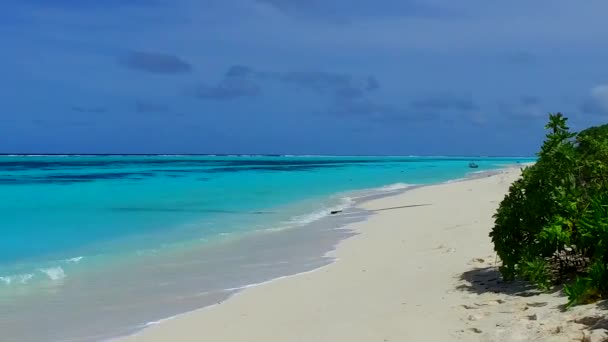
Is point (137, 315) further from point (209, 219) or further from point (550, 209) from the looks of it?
point (209, 219)

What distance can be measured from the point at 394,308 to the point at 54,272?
6264 mm

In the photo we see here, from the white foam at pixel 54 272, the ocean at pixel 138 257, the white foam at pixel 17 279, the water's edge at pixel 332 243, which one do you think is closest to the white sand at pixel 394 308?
the water's edge at pixel 332 243

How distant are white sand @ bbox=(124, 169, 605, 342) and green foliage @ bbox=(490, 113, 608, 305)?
35 cm

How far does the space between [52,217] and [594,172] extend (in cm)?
1758

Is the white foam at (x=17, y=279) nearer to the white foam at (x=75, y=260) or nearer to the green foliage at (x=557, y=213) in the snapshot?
the white foam at (x=75, y=260)

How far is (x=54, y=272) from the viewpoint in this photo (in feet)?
31.2

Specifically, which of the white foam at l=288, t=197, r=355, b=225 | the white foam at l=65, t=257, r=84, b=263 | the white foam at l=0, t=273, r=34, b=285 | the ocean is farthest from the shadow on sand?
the white foam at l=288, t=197, r=355, b=225

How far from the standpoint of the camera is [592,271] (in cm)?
464

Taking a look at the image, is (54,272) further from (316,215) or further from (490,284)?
(316,215)

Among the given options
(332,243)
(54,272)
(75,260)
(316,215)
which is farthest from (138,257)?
(316,215)

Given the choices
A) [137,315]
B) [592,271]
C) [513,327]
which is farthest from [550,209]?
[137,315]

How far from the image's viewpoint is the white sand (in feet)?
15.5

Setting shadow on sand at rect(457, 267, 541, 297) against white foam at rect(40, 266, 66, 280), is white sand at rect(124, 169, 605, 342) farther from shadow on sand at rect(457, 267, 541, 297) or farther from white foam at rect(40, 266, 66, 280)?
white foam at rect(40, 266, 66, 280)

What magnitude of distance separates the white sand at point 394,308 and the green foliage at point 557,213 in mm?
353
